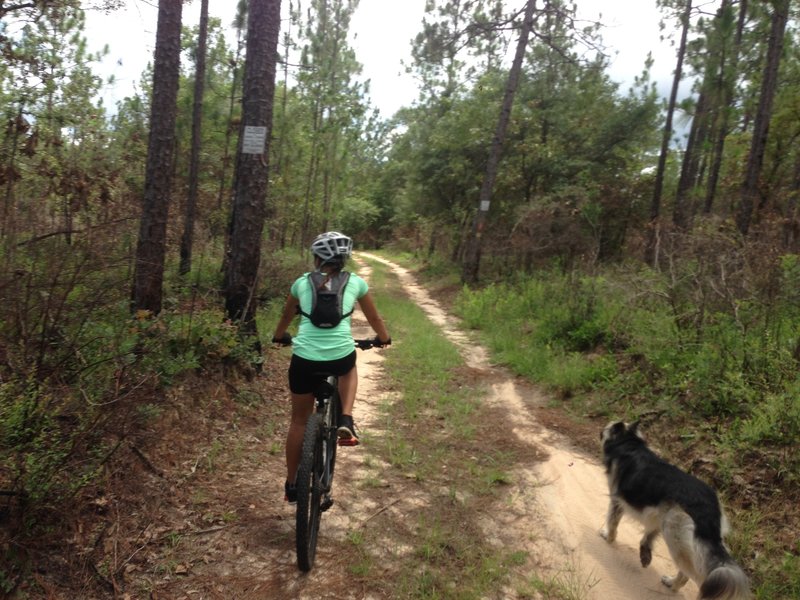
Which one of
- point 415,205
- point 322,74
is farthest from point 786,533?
point 415,205

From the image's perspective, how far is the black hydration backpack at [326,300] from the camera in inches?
128

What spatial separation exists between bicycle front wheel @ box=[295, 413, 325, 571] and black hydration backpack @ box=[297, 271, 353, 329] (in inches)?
23.8

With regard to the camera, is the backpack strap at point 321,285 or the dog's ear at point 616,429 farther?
the dog's ear at point 616,429

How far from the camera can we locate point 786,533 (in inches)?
142

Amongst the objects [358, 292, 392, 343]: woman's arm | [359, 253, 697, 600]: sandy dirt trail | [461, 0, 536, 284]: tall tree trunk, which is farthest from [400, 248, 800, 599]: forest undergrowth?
[461, 0, 536, 284]: tall tree trunk

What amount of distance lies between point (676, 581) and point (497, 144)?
43.0 ft

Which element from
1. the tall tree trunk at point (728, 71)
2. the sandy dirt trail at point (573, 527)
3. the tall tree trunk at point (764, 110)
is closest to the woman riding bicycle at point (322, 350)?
the sandy dirt trail at point (573, 527)

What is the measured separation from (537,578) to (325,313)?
2231 mm

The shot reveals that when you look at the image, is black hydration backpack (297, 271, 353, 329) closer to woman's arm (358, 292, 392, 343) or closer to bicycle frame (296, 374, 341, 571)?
woman's arm (358, 292, 392, 343)

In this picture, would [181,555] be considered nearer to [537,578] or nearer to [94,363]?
[94,363]

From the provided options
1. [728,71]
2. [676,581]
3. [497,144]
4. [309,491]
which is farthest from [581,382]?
[728,71]

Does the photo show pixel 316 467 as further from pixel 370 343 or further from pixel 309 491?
pixel 370 343

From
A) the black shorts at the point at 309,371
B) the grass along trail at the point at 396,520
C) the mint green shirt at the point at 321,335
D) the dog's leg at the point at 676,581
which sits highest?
the mint green shirt at the point at 321,335

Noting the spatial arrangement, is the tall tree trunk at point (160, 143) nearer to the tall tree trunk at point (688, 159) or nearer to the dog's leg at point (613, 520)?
the dog's leg at point (613, 520)
